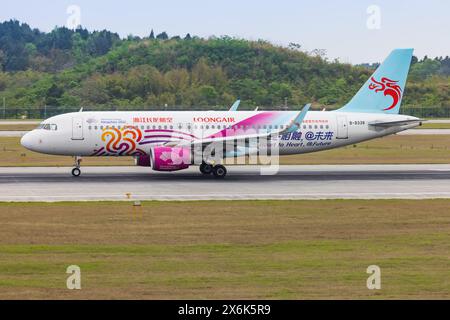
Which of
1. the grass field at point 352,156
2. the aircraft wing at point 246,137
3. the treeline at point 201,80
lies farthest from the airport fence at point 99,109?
the aircraft wing at point 246,137

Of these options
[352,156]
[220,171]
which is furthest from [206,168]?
[352,156]

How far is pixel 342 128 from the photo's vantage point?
5025cm

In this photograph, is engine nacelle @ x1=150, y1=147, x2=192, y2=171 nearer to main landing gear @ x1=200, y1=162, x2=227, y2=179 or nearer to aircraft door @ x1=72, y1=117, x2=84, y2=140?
main landing gear @ x1=200, y1=162, x2=227, y2=179

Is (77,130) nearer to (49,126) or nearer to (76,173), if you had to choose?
(49,126)

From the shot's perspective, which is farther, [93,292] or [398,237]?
[398,237]

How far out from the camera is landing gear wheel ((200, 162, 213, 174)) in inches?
1902

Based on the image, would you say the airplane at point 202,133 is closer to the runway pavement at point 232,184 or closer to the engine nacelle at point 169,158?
the engine nacelle at point 169,158

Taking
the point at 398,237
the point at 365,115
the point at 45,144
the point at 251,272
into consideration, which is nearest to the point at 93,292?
the point at 251,272

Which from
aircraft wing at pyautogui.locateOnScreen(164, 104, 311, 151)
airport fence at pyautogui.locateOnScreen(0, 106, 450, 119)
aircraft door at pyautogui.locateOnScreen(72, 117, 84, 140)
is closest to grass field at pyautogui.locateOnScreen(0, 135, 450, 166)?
aircraft door at pyautogui.locateOnScreen(72, 117, 84, 140)
